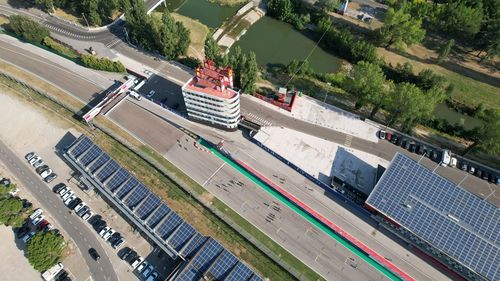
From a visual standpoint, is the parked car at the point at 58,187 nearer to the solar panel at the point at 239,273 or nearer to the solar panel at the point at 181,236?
the solar panel at the point at 181,236

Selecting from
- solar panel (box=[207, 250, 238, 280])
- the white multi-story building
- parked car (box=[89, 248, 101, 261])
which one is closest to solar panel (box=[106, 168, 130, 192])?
parked car (box=[89, 248, 101, 261])

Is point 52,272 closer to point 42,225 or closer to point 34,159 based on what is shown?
point 42,225

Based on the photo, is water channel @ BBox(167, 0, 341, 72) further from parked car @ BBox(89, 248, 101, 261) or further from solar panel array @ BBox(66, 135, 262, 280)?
parked car @ BBox(89, 248, 101, 261)

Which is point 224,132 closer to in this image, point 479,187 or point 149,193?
point 149,193

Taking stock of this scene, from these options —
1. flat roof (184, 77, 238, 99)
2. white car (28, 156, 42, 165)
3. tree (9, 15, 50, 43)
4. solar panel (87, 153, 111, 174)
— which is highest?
tree (9, 15, 50, 43)

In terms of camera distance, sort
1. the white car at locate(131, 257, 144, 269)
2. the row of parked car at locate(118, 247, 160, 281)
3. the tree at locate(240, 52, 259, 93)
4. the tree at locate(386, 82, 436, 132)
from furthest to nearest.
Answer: the tree at locate(240, 52, 259, 93) < the tree at locate(386, 82, 436, 132) < the white car at locate(131, 257, 144, 269) < the row of parked car at locate(118, 247, 160, 281)
